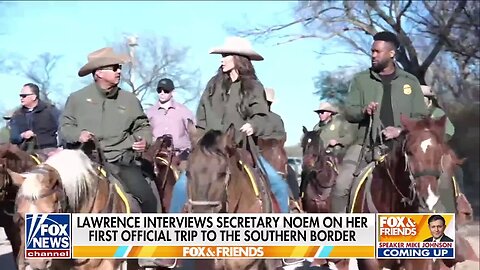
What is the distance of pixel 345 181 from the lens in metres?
7.80

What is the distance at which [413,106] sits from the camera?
7383 mm

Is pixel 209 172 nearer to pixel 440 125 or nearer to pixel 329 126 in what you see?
pixel 440 125

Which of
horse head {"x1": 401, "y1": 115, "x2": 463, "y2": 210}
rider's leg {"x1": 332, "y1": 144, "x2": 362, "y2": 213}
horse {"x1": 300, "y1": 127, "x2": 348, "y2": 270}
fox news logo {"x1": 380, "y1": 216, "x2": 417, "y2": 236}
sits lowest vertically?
horse {"x1": 300, "y1": 127, "x2": 348, "y2": 270}

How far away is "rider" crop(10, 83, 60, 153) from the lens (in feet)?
31.9

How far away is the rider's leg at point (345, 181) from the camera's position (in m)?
7.78

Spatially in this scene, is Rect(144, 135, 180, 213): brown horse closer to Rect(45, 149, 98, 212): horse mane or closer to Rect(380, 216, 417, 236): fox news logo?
Rect(45, 149, 98, 212): horse mane

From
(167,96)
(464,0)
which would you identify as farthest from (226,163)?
(464,0)

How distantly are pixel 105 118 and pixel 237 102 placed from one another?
3.86 feet

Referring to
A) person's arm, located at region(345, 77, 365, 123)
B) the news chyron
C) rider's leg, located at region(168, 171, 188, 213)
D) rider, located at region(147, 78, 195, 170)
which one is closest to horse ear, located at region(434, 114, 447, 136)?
the news chyron

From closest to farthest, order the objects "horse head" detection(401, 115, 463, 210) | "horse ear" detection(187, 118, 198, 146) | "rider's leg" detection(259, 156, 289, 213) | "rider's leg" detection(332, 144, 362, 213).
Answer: "horse head" detection(401, 115, 463, 210)
"horse ear" detection(187, 118, 198, 146)
"rider's leg" detection(259, 156, 289, 213)
"rider's leg" detection(332, 144, 362, 213)

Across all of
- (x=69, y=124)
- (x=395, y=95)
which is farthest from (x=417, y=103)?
(x=69, y=124)

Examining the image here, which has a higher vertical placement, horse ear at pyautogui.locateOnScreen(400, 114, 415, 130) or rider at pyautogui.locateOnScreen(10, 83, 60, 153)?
horse ear at pyautogui.locateOnScreen(400, 114, 415, 130)

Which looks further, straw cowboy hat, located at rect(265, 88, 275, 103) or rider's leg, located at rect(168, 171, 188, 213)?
straw cowboy hat, located at rect(265, 88, 275, 103)

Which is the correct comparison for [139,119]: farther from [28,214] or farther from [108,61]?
[28,214]
